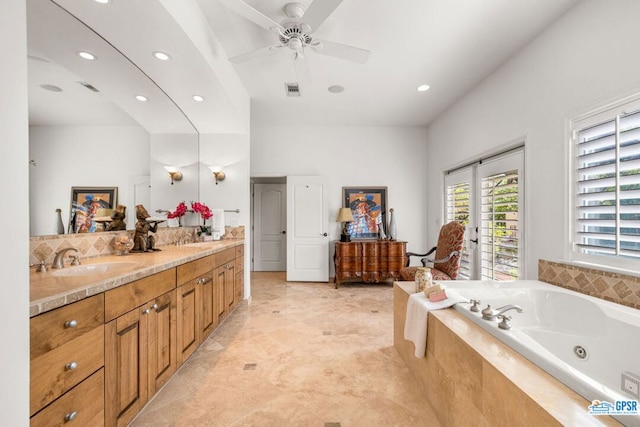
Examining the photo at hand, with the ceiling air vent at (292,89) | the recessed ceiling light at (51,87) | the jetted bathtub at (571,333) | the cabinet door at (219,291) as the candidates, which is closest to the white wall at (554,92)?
the jetted bathtub at (571,333)

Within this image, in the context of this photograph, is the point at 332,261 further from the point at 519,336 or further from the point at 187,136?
the point at 519,336

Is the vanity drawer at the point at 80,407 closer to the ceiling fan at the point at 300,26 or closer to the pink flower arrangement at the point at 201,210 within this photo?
the ceiling fan at the point at 300,26

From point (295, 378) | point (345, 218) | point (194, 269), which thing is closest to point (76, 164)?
point (194, 269)

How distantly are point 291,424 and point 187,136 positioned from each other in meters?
3.25

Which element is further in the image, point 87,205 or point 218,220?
point 218,220

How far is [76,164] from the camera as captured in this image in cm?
184

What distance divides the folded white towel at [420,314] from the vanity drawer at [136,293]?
1639 millimetres

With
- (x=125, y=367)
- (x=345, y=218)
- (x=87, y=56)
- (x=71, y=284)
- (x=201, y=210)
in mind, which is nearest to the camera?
(x=71, y=284)

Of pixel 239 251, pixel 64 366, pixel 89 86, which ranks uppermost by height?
pixel 89 86

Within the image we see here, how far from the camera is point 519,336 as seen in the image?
1.21 metres

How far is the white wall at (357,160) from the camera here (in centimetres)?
502

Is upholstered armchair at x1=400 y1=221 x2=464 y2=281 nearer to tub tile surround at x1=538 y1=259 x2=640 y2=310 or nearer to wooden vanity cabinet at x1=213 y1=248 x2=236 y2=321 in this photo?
tub tile surround at x1=538 y1=259 x2=640 y2=310

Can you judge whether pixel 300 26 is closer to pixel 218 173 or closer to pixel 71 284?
pixel 71 284

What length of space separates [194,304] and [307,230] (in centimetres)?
285
